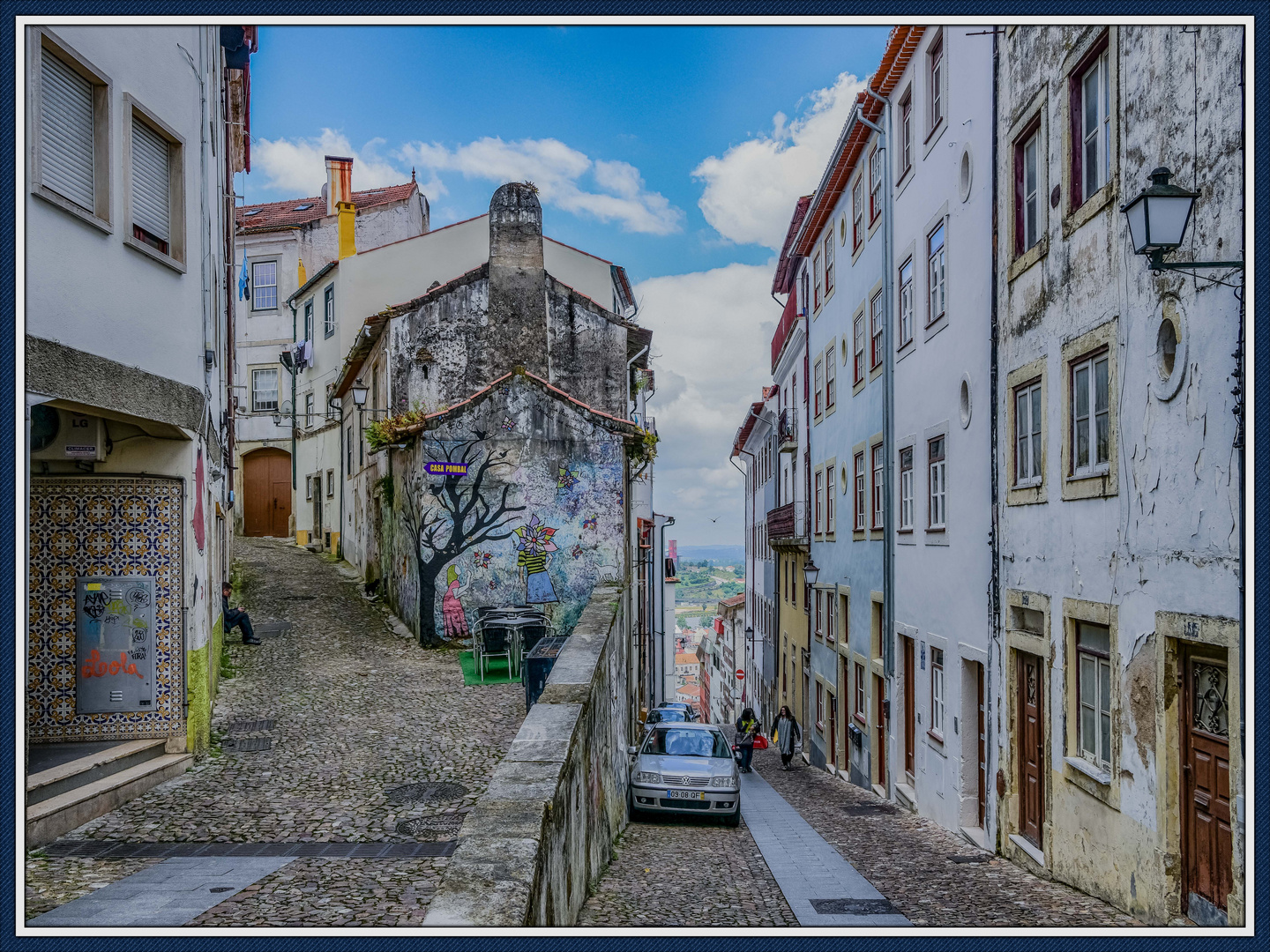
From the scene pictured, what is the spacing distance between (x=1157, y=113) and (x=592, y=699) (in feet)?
22.2

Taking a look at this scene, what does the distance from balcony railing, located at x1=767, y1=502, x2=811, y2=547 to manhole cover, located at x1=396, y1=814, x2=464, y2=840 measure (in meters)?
17.7

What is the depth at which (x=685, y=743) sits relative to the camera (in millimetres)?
15922

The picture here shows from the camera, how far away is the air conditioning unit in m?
9.01

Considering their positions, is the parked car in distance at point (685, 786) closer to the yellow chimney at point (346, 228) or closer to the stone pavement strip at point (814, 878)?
the stone pavement strip at point (814, 878)

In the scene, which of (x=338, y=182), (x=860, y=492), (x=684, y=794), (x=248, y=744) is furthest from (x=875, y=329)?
(x=338, y=182)

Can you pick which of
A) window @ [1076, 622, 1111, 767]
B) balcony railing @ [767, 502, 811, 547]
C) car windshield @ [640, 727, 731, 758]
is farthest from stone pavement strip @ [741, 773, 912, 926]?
balcony railing @ [767, 502, 811, 547]

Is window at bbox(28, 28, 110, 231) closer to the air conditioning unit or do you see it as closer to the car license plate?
the air conditioning unit

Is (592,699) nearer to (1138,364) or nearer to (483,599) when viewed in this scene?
(1138,364)

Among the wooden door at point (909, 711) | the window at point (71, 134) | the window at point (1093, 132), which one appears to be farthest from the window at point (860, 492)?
the window at point (71, 134)

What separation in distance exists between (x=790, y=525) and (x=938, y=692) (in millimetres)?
13304

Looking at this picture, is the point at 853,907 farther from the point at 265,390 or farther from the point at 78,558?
the point at 265,390

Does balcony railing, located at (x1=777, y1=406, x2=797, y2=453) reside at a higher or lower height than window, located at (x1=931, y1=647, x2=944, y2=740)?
higher

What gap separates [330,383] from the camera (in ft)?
96.7

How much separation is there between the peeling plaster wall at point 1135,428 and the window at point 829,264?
12023 millimetres
